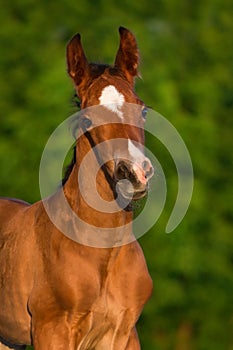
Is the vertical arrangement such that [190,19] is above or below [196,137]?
above

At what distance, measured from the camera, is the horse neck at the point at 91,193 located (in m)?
7.31

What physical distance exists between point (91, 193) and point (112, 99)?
68 cm

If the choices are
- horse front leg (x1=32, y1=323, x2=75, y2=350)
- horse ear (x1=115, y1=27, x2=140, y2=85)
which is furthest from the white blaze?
horse front leg (x1=32, y1=323, x2=75, y2=350)

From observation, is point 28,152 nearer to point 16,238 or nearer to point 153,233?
point 153,233

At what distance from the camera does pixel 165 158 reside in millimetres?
20422

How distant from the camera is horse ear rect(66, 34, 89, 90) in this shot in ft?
24.1

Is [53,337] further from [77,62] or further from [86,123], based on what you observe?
[77,62]

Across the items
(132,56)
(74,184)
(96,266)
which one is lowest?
(96,266)

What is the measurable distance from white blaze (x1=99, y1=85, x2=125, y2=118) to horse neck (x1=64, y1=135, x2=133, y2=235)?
33cm

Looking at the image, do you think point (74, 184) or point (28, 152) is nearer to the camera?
point (74, 184)

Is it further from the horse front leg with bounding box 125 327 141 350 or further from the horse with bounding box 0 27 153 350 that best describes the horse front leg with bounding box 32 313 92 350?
the horse front leg with bounding box 125 327 141 350

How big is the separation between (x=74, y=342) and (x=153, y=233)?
12.9 metres

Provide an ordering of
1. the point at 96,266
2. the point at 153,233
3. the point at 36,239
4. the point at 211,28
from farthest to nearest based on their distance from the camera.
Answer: the point at 211,28 < the point at 153,233 < the point at 36,239 < the point at 96,266

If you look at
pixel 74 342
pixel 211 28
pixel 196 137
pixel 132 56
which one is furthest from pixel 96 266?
pixel 211 28
